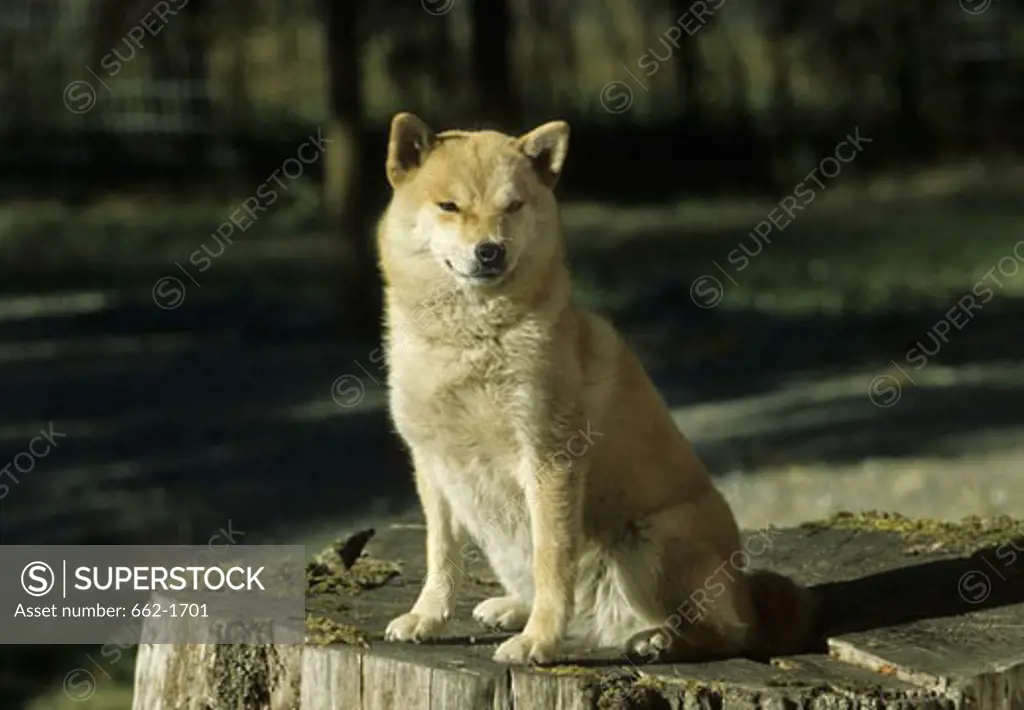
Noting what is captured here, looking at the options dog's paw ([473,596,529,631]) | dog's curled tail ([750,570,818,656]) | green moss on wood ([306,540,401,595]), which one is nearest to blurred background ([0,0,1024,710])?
green moss on wood ([306,540,401,595])

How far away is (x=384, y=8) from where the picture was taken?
40.6 feet

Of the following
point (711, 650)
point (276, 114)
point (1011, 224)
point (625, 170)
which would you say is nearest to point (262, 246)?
point (276, 114)

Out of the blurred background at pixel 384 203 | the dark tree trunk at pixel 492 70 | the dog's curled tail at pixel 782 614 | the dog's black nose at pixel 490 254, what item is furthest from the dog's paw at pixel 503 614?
the dark tree trunk at pixel 492 70

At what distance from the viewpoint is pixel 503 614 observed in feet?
12.2

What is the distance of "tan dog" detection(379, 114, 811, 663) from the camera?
334cm

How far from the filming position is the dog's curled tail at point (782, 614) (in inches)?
140

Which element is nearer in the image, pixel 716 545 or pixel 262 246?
pixel 716 545

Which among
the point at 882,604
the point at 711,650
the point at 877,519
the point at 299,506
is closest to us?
the point at 711,650

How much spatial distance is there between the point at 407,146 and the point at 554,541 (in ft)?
3.14

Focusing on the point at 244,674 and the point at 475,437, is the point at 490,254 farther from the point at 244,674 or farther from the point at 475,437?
the point at 244,674

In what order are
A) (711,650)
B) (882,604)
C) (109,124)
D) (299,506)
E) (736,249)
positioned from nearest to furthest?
(711,650)
(882,604)
(299,506)
(736,249)
(109,124)

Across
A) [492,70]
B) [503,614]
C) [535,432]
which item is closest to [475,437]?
[535,432]

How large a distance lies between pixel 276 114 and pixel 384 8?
4940 mm

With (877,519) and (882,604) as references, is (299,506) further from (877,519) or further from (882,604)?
(882,604)
